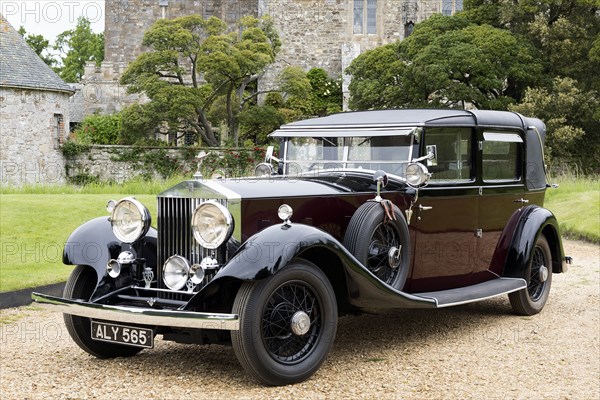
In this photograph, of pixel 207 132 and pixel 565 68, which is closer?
pixel 565 68

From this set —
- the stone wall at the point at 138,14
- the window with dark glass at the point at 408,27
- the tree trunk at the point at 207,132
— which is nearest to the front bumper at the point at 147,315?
the tree trunk at the point at 207,132

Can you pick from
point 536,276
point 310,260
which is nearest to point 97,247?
point 310,260

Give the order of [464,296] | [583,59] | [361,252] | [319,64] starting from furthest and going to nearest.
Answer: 1. [319,64]
2. [583,59]
3. [464,296]
4. [361,252]

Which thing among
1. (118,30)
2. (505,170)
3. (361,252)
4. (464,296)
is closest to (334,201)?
(361,252)

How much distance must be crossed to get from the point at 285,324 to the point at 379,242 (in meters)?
1.45

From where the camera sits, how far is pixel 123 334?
245 inches

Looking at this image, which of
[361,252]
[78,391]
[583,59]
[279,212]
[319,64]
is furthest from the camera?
[319,64]

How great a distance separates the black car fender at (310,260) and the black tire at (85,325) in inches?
51.2

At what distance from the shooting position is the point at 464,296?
771 centimetres

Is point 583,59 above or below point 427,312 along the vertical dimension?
above

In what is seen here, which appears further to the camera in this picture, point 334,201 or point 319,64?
point 319,64

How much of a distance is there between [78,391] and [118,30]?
52.9 metres

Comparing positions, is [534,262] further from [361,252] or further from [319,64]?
[319,64]

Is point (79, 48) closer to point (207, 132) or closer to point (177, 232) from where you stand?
point (207, 132)
